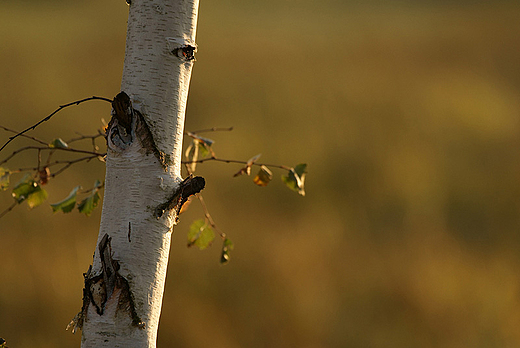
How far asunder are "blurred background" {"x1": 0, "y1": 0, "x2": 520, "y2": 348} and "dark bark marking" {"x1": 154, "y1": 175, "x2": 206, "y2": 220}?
67.1 inches

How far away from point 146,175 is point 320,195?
8.10 feet

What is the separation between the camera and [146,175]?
52 centimetres

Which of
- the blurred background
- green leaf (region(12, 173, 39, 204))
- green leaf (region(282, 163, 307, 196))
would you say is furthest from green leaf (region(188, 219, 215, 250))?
the blurred background

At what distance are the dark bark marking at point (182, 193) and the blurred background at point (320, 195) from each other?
5.59 ft

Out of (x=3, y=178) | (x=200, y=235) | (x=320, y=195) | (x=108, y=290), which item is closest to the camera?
(x=108, y=290)

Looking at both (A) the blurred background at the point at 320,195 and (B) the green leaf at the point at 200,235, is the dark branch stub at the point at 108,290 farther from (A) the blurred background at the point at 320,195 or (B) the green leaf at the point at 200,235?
(A) the blurred background at the point at 320,195

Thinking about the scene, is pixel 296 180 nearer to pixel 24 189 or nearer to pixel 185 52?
pixel 185 52

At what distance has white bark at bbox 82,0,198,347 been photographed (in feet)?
1.66

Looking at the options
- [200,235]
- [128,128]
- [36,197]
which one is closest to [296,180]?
[200,235]

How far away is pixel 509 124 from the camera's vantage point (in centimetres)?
366

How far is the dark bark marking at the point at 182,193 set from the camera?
516 millimetres

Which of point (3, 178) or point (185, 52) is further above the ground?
point (185, 52)

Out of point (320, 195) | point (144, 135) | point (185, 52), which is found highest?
point (185, 52)

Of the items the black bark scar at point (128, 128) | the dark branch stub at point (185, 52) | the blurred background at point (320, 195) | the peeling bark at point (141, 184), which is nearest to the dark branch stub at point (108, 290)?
the peeling bark at point (141, 184)
